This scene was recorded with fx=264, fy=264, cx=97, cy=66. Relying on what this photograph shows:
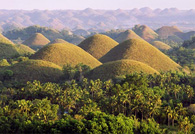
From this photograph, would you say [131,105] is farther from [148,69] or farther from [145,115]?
[148,69]

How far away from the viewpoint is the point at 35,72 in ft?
275

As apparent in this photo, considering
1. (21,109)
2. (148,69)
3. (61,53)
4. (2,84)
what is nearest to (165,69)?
(148,69)

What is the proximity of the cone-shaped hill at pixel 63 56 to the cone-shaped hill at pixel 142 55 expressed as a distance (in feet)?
31.0

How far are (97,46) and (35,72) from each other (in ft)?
167

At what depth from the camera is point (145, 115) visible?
5044cm

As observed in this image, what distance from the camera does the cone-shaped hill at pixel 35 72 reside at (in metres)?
81.6

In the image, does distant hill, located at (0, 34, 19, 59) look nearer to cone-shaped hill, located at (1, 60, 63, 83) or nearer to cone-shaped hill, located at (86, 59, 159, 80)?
cone-shaped hill, located at (1, 60, 63, 83)

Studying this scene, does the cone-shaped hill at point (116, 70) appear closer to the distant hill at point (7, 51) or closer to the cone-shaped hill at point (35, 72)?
the cone-shaped hill at point (35, 72)

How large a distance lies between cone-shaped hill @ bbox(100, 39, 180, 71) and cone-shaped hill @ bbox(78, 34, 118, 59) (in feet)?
41.4

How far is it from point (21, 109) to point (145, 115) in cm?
2298

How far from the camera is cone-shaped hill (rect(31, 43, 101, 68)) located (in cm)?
10097

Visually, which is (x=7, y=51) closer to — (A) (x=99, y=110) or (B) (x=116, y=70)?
(B) (x=116, y=70)

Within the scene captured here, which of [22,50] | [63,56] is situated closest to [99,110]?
[63,56]

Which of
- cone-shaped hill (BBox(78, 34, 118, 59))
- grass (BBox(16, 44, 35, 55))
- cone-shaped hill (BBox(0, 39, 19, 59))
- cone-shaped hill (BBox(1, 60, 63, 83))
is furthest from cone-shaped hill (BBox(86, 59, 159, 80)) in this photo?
grass (BBox(16, 44, 35, 55))
